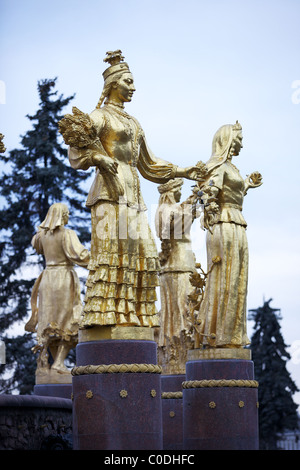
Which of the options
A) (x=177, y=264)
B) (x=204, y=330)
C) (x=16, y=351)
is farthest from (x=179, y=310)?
(x=16, y=351)

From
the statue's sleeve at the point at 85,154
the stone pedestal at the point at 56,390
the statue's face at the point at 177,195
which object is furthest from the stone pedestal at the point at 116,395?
the statue's face at the point at 177,195

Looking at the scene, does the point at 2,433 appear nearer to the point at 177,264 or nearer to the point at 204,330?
the point at 204,330

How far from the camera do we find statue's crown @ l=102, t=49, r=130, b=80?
36.6 feet

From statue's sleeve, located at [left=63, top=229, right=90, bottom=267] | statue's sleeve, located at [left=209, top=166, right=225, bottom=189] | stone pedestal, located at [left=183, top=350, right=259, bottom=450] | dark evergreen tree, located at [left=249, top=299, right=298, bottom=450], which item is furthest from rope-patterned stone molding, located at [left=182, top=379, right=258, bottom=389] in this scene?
dark evergreen tree, located at [left=249, top=299, right=298, bottom=450]

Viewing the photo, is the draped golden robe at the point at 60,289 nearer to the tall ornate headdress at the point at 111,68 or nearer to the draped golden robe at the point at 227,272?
the draped golden robe at the point at 227,272

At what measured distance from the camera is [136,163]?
442 inches

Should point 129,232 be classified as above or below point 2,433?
above

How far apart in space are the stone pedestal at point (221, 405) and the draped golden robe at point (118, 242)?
1.64 m

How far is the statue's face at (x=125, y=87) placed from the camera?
1115cm

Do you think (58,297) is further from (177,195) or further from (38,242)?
(177,195)

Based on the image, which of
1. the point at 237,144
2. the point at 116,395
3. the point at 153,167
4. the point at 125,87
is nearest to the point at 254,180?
the point at 237,144
